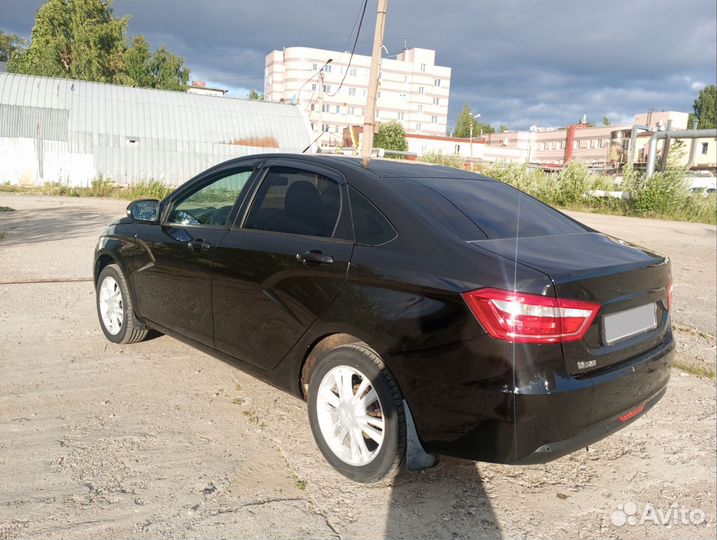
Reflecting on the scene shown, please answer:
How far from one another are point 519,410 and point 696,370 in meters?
3.46

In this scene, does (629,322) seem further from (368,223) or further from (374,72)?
(374,72)

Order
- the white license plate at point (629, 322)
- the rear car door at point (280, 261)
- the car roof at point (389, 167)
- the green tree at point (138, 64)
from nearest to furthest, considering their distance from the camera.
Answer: the white license plate at point (629, 322), the rear car door at point (280, 261), the car roof at point (389, 167), the green tree at point (138, 64)

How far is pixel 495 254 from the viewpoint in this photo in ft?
9.16

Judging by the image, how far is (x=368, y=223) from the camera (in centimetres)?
320

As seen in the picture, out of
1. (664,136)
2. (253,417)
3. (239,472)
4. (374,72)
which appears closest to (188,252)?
(253,417)

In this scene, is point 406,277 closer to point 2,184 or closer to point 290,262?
point 290,262

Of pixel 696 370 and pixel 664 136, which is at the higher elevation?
pixel 664 136

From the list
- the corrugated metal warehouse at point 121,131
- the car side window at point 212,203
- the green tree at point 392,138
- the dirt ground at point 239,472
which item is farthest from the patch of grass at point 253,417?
the green tree at point 392,138

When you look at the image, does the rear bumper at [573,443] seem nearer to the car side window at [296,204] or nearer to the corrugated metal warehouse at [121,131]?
the car side window at [296,204]

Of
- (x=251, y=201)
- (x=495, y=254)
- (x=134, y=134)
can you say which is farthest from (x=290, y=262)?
(x=134, y=134)

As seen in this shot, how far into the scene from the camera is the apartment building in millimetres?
→ 117250

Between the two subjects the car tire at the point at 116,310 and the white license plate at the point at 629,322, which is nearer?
the white license plate at the point at 629,322

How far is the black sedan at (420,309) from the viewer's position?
2.60 m

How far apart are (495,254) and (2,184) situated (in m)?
26.5
